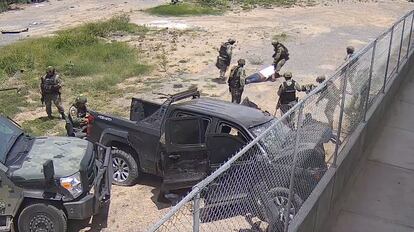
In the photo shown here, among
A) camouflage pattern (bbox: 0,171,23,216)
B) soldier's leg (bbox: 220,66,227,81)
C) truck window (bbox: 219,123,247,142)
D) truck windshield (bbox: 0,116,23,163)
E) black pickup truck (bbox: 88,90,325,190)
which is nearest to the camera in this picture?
camouflage pattern (bbox: 0,171,23,216)

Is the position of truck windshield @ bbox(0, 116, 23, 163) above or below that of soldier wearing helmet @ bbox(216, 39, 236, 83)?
above

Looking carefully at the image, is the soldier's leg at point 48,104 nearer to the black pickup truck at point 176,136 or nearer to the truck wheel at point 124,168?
the black pickup truck at point 176,136

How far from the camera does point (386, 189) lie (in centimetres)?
746

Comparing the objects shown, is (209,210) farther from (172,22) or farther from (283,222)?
(172,22)

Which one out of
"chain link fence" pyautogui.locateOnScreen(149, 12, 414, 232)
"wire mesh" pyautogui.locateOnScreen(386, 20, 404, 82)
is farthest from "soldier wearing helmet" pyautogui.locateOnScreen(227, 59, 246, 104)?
"chain link fence" pyautogui.locateOnScreen(149, 12, 414, 232)

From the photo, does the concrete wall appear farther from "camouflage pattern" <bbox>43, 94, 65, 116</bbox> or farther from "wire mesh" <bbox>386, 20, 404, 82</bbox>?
"camouflage pattern" <bbox>43, 94, 65, 116</bbox>

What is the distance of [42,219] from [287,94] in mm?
6696

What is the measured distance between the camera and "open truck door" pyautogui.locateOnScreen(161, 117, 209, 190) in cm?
798

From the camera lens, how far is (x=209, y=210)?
4.21 m

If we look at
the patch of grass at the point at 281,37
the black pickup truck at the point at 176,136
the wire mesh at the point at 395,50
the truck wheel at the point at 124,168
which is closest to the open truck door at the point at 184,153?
the black pickup truck at the point at 176,136

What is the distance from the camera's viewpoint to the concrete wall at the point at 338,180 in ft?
18.2

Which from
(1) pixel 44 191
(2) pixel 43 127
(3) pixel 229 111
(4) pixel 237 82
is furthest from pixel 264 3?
(1) pixel 44 191

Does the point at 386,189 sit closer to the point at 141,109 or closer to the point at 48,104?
the point at 141,109

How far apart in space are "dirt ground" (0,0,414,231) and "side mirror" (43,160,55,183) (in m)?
1.35
